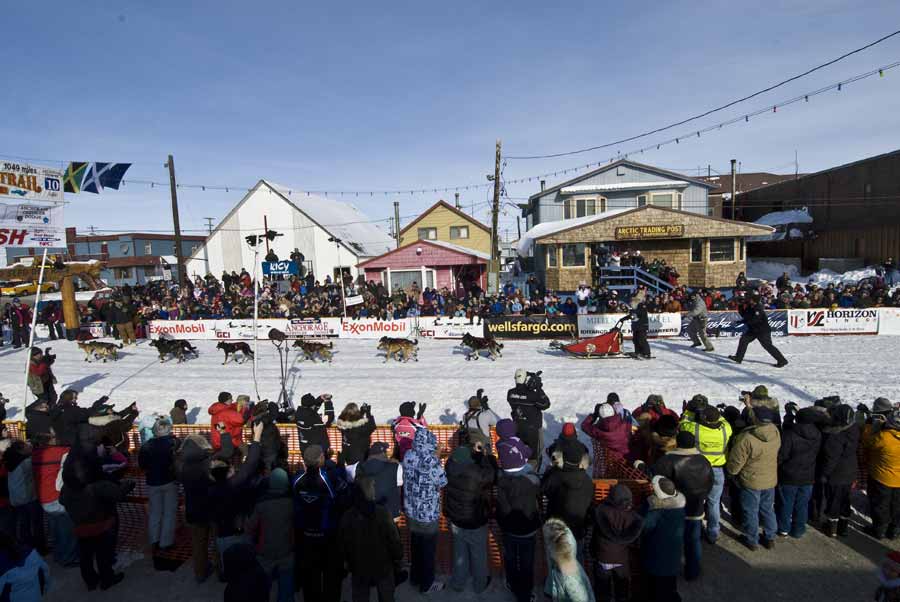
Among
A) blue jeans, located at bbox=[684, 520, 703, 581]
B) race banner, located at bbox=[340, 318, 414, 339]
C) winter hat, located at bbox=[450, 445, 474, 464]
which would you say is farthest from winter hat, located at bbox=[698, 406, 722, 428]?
race banner, located at bbox=[340, 318, 414, 339]

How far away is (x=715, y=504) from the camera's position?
17.5 feet

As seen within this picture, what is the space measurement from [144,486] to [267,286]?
19240 millimetres

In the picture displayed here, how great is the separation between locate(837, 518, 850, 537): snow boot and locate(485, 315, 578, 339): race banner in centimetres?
1157

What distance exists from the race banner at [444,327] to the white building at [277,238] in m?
11.7

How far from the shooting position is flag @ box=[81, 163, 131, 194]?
12.2 metres

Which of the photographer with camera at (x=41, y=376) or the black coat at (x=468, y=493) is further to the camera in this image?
the photographer with camera at (x=41, y=376)

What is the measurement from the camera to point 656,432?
529 cm

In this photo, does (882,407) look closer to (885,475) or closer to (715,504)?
(885,475)

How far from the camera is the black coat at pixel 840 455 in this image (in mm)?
5238

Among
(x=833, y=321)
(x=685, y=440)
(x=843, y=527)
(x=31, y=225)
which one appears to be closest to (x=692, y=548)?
(x=685, y=440)

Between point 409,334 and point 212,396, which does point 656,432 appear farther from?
point 409,334

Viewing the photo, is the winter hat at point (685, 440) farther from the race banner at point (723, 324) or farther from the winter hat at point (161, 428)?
the race banner at point (723, 324)

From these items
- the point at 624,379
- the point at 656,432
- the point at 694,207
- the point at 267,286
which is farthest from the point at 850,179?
the point at 267,286

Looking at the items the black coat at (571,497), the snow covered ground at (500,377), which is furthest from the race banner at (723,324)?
the black coat at (571,497)
